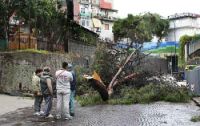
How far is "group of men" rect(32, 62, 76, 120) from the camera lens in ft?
52.0

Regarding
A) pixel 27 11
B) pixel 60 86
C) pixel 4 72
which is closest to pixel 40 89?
pixel 60 86

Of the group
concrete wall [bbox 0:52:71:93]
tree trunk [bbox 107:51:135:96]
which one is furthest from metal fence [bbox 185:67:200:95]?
concrete wall [bbox 0:52:71:93]

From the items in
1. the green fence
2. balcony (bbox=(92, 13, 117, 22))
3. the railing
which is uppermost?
balcony (bbox=(92, 13, 117, 22))

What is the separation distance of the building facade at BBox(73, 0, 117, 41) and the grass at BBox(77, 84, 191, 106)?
2922 inches

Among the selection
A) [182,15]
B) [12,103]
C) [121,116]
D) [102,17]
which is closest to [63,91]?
[121,116]

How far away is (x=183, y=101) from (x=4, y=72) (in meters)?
10.5

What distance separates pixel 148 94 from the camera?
21766 mm

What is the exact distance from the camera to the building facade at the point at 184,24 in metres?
110

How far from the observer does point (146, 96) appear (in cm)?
2164

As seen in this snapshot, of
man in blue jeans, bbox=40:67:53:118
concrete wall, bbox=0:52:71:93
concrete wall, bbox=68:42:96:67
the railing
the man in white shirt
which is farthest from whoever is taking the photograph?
the railing

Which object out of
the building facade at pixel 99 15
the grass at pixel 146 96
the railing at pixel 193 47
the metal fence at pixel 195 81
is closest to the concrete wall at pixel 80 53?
the metal fence at pixel 195 81

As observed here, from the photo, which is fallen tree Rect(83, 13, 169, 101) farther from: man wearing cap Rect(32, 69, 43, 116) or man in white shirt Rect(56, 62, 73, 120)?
man in white shirt Rect(56, 62, 73, 120)

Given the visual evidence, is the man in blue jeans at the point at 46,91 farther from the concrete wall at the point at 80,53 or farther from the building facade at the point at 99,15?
the building facade at the point at 99,15

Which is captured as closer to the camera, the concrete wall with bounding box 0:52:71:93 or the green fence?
the concrete wall with bounding box 0:52:71:93
